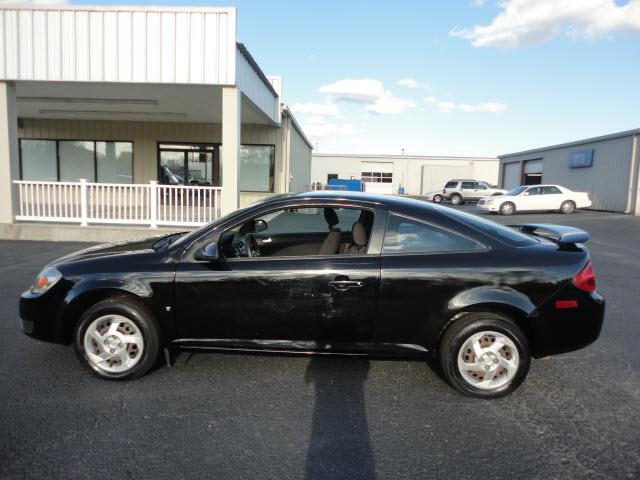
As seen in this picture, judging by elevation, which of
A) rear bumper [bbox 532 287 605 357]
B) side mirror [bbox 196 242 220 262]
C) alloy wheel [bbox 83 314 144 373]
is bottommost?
alloy wheel [bbox 83 314 144 373]

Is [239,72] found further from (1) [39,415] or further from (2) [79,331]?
(1) [39,415]

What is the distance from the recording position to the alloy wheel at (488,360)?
345 centimetres

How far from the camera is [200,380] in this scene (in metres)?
3.70

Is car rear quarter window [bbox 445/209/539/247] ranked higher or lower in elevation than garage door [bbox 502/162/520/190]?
Answer: lower

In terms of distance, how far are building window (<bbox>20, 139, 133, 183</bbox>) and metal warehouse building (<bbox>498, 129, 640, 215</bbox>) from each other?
21106mm

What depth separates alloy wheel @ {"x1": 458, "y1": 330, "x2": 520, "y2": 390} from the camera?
3.45 meters

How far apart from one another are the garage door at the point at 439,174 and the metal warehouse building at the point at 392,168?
0.19m

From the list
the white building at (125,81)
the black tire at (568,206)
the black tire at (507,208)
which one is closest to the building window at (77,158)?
the white building at (125,81)

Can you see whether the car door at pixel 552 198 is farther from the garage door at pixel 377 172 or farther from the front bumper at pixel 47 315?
the garage door at pixel 377 172

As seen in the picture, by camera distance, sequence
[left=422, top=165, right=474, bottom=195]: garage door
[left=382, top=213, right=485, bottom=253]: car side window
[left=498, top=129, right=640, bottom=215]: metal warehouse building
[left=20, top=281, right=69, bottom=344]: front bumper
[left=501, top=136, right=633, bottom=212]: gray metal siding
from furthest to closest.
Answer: [left=422, top=165, right=474, bottom=195]: garage door
[left=501, top=136, right=633, bottom=212]: gray metal siding
[left=498, top=129, right=640, bottom=215]: metal warehouse building
[left=20, top=281, right=69, bottom=344]: front bumper
[left=382, top=213, right=485, bottom=253]: car side window

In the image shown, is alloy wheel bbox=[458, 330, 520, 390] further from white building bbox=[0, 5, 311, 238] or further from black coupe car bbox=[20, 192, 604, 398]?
white building bbox=[0, 5, 311, 238]

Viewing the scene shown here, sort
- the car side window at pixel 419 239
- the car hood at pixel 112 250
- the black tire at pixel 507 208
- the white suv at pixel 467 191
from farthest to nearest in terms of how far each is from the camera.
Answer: the white suv at pixel 467 191, the black tire at pixel 507 208, the car hood at pixel 112 250, the car side window at pixel 419 239

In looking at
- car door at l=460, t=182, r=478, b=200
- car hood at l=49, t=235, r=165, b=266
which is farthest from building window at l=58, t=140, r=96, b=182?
car door at l=460, t=182, r=478, b=200

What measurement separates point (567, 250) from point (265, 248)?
2748mm
